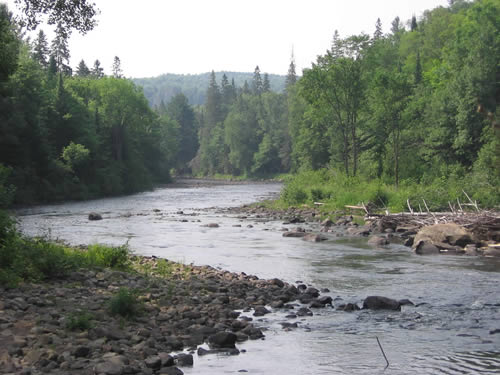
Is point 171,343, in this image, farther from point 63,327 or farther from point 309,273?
point 309,273

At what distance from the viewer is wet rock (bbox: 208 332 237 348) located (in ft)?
37.0

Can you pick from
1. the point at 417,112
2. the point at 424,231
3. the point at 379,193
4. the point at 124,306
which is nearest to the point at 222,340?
the point at 124,306

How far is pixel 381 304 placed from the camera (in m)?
14.6

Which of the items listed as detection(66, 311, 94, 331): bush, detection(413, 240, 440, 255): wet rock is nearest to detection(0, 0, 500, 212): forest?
detection(66, 311, 94, 331): bush

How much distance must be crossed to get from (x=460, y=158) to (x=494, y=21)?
25976 mm

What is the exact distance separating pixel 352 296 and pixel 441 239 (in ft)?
35.3

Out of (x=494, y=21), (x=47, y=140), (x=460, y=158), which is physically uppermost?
(x=494, y=21)

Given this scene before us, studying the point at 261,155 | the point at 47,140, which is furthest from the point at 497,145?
the point at 261,155

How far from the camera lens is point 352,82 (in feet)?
185

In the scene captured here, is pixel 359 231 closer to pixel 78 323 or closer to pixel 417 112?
pixel 78 323

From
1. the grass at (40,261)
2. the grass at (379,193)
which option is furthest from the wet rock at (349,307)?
the grass at (379,193)

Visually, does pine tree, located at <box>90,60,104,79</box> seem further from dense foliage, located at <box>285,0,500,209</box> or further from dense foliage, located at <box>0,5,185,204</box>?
dense foliage, located at <box>285,0,500,209</box>

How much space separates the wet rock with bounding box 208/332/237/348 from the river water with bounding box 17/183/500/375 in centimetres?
24

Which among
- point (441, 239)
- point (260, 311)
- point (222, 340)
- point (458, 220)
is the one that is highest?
point (458, 220)
